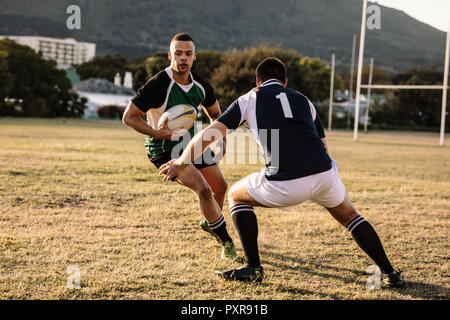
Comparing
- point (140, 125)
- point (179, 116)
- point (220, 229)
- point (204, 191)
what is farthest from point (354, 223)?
point (140, 125)

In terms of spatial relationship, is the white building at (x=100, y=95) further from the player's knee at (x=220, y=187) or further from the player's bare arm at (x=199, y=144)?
the player's bare arm at (x=199, y=144)

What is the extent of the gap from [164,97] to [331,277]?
2.58 m

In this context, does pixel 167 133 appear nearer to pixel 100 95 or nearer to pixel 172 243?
pixel 172 243

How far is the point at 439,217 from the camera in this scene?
7.71m

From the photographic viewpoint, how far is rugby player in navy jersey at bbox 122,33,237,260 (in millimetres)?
5121

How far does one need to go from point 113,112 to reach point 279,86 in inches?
2371

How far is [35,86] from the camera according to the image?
55531mm

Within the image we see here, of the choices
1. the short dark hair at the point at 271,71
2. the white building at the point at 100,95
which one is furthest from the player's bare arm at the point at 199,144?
the white building at the point at 100,95

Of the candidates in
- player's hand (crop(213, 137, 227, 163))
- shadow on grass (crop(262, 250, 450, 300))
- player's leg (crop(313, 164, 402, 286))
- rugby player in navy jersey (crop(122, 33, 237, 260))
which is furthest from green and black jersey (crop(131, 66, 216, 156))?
player's leg (crop(313, 164, 402, 286))

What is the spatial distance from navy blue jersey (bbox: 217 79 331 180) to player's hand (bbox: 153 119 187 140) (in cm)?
130

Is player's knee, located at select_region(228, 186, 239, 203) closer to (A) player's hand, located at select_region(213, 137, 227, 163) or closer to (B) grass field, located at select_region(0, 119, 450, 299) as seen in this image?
(B) grass field, located at select_region(0, 119, 450, 299)

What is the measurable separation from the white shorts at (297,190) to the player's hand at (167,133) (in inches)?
53.6
